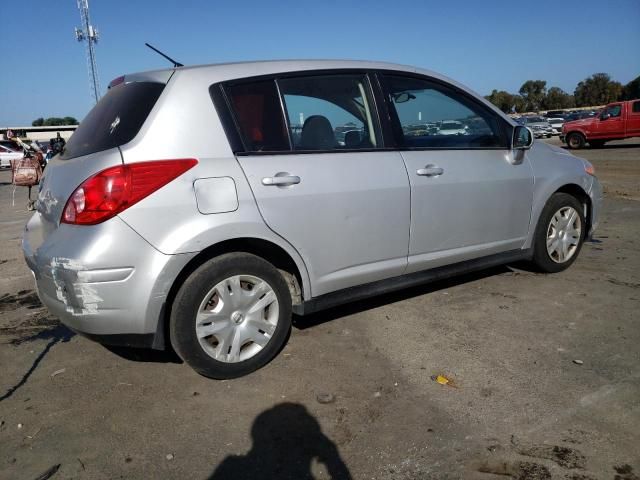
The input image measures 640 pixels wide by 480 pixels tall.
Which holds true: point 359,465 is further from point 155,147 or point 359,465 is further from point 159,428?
point 155,147

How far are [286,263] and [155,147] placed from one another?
104 cm

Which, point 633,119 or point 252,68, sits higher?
point 252,68

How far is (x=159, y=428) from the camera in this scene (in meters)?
2.62

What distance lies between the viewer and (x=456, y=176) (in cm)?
374

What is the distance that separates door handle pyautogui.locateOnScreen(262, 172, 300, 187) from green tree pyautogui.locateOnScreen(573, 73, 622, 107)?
91.1m

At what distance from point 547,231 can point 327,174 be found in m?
2.31

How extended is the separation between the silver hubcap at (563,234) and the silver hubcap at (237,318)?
2729 mm

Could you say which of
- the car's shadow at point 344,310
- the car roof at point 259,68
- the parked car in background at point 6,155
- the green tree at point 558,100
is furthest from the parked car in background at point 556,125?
the green tree at point 558,100

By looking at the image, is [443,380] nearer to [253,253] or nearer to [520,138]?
[253,253]

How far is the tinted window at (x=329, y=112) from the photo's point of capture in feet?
10.7

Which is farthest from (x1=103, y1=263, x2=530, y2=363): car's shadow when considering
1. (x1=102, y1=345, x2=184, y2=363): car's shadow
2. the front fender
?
the front fender

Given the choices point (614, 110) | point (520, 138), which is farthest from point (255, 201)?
point (614, 110)

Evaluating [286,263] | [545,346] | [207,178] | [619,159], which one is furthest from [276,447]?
[619,159]

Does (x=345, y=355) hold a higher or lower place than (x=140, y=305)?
lower
